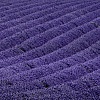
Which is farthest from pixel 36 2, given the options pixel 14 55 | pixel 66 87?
pixel 66 87

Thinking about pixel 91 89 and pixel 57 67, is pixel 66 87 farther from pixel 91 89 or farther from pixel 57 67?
pixel 57 67

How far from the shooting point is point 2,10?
3738 mm

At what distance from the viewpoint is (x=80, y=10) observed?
366cm

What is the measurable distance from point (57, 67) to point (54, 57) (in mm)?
257

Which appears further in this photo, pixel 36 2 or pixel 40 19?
pixel 36 2

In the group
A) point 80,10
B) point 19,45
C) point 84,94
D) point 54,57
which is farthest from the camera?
point 80,10

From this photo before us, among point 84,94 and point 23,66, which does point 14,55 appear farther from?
point 84,94

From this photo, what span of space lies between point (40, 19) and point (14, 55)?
0.95 meters

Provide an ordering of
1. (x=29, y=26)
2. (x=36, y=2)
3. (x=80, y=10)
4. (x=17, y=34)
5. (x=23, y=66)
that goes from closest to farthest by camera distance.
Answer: (x=23, y=66)
(x=17, y=34)
(x=29, y=26)
(x=80, y=10)
(x=36, y=2)

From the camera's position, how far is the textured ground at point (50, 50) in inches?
62.7

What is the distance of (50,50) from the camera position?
8.35ft

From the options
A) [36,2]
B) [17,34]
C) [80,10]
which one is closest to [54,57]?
[17,34]

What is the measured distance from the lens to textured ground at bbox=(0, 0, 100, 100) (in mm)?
1592

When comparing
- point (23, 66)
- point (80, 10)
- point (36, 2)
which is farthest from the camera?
point (36, 2)
